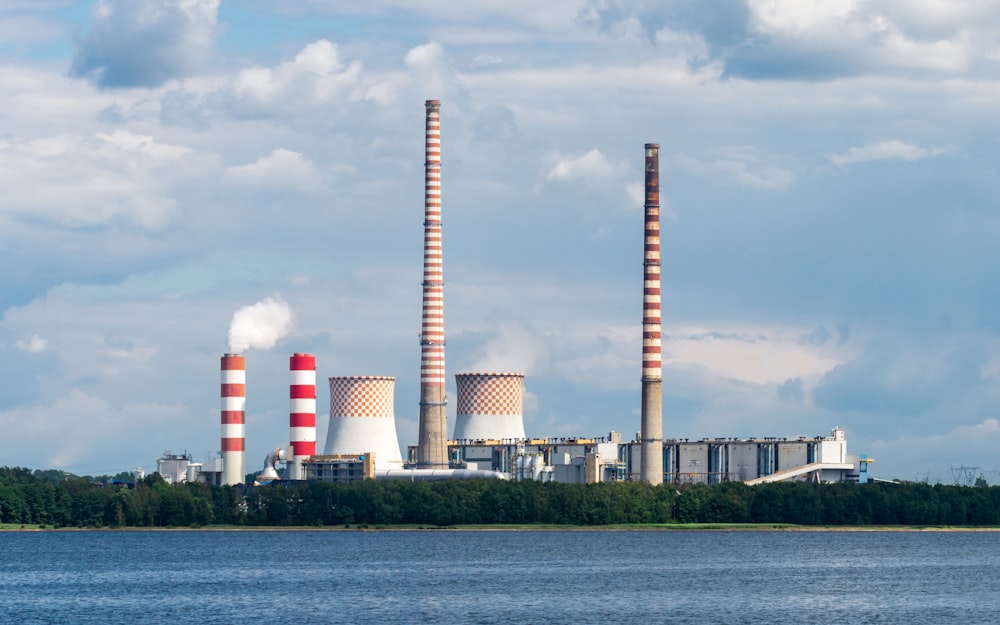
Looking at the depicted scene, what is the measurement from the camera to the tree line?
11269cm

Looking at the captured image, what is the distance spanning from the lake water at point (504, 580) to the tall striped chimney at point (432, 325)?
9953 millimetres

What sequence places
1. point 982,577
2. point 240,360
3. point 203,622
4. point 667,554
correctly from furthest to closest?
point 240,360 → point 667,554 → point 982,577 → point 203,622

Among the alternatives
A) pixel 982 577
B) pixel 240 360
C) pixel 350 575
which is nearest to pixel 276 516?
pixel 240 360

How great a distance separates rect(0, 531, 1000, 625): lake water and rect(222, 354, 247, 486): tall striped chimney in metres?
9.44

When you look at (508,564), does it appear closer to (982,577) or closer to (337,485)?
(982,577)

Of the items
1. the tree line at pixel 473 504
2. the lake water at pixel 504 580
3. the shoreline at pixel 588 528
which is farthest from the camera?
the tree line at pixel 473 504

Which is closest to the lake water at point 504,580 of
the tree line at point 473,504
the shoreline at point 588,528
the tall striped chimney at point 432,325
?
the shoreline at point 588,528

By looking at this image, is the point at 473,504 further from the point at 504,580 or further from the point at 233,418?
the point at 504,580

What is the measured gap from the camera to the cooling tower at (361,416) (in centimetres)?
12106

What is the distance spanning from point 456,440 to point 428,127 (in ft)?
74.6

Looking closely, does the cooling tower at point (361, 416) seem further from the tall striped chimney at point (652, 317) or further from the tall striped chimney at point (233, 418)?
the tall striped chimney at point (652, 317)

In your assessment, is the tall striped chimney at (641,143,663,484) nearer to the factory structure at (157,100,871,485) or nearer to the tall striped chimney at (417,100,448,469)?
the factory structure at (157,100,871,485)

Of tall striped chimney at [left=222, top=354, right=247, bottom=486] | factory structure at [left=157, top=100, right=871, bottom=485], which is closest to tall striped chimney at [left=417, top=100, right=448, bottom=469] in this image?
factory structure at [left=157, top=100, right=871, bottom=485]

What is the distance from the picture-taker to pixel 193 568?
84188 mm
